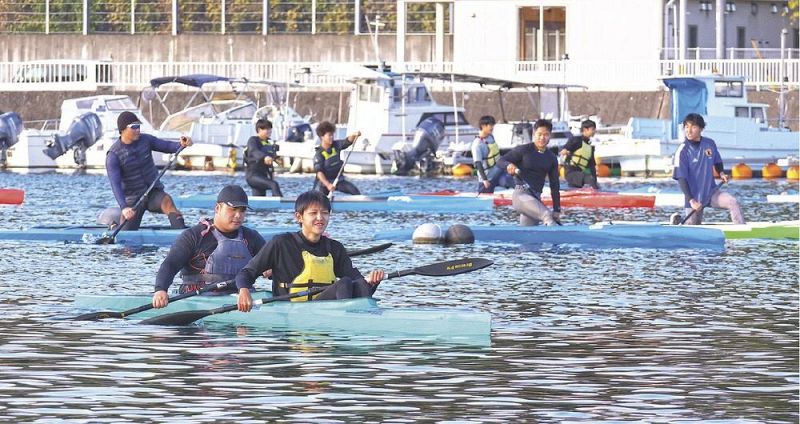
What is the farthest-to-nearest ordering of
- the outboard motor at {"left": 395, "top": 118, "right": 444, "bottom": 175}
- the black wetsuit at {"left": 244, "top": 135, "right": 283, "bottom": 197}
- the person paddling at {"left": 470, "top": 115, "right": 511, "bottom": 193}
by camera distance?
the outboard motor at {"left": 395, "top": 118, "right": 444, "bottom": 175}, the person paddling at {"left": 470, "top": 115, "right": 511, "bottom": 193}, the black wetsuit at {"left": 244, "top": 135, "right": 283, "bottom": 197}

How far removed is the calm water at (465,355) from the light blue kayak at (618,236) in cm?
185

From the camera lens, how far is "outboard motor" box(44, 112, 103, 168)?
2074 inches

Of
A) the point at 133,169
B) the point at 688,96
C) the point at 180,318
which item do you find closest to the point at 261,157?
the point at 133,169

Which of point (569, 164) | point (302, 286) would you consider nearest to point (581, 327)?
point (302, 286)

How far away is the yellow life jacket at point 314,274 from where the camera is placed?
1470cm

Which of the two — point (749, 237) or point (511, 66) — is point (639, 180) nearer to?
point (511, 66)

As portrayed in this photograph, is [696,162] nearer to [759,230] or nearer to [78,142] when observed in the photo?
[759,230]

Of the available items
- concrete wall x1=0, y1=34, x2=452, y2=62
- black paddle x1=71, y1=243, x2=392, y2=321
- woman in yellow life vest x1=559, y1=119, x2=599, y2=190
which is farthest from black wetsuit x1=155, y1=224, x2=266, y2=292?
concrete wall x1=0, y1=34, x2=452, y2=62

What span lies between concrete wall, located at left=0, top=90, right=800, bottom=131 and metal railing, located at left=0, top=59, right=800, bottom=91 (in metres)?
→ 0.38

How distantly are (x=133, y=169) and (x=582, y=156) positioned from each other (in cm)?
1248

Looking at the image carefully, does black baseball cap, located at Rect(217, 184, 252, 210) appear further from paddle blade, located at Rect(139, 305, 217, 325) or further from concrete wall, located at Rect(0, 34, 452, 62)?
concrete wall, located at Rect(0, 34, 452, 62)

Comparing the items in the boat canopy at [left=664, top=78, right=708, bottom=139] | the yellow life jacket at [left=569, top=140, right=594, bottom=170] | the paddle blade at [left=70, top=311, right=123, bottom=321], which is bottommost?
the paddle blade at [left=70, top=311, right=123, bottom=321]

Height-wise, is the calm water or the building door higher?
the building door

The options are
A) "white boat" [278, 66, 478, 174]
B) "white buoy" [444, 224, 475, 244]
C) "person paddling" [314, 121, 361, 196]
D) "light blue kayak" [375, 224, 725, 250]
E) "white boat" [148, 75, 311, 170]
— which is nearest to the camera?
"light blue kayak" [375, 224, 725, 250]
